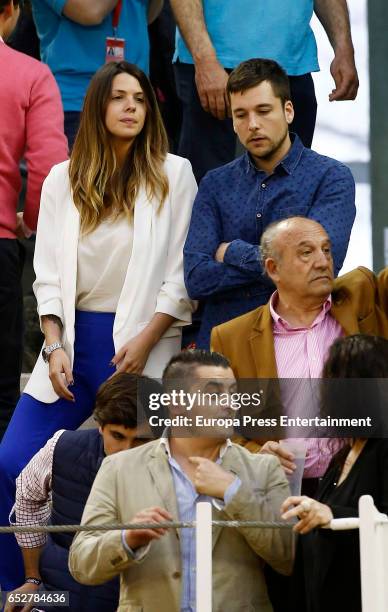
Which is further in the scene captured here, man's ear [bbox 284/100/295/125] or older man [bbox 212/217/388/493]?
man's ear [bbox 284/100/295/125]

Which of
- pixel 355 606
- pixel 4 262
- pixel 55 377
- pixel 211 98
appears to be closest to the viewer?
pixel 355 606

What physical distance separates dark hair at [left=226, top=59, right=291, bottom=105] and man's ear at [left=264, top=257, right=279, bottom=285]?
0.60 meters

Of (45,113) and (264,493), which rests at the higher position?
(45,113)

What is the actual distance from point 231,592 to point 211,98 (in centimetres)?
202

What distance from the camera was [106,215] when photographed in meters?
4.74

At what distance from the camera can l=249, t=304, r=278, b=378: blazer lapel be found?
164 inches

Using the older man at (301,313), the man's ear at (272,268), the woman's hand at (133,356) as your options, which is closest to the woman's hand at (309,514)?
the older man at (301,313)

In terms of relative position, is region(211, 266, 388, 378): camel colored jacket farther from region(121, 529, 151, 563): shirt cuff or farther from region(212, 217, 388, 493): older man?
region(121, 529, 151, 563): shirt cuff

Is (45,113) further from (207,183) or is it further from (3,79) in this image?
(207,183)

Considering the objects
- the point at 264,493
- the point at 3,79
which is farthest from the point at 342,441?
the point at 3,79

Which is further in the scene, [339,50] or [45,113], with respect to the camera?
→ [339,50]

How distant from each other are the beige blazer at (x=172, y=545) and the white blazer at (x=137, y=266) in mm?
843

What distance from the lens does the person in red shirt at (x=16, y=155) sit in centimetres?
485
